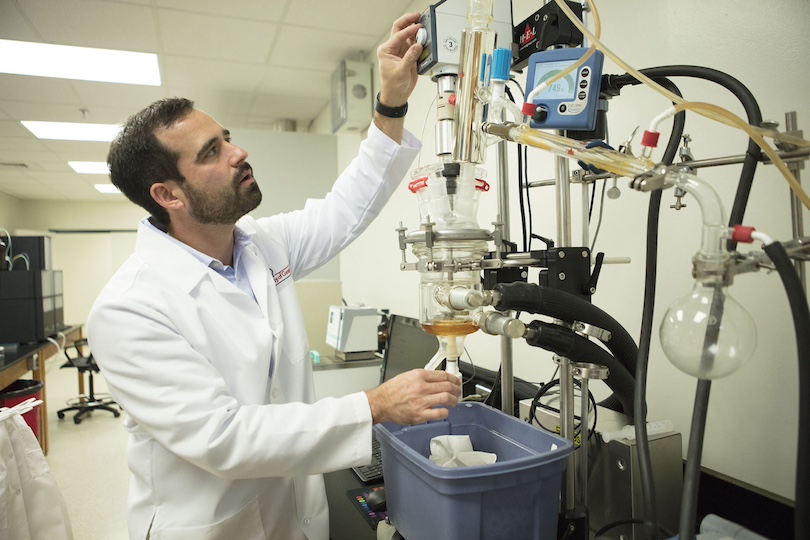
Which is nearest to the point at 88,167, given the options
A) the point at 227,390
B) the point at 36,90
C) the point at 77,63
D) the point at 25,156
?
the point at 25,156

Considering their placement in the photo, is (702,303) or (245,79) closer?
(702,303)

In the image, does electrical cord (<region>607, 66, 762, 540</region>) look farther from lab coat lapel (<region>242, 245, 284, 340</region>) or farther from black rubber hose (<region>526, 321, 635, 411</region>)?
lab coat lapel (<region>242, 245, 284, 340</region>)

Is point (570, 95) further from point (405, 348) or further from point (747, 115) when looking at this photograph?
point (405, 348)

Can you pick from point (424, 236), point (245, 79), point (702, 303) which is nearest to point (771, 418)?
point (702, 303)

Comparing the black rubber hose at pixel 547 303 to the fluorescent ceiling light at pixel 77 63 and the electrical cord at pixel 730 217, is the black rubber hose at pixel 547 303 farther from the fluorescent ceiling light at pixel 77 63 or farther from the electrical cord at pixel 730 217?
the fluorescent ceiling light at pixel 77 63

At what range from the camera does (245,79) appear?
138 inches

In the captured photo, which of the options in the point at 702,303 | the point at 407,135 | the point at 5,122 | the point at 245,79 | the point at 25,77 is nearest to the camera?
the point at 702,303

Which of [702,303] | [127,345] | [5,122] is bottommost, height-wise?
[127,345]

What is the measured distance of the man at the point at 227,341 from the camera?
2.81ft

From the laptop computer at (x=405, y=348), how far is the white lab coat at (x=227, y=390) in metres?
0.43

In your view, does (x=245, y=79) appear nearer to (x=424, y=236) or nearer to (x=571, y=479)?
(x=424, y=236)

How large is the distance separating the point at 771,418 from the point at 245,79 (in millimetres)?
3568

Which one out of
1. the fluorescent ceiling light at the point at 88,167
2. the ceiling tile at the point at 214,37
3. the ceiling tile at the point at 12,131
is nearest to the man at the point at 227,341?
the ceiling tile at the point at 214,37

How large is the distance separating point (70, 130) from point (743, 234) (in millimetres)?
5466
